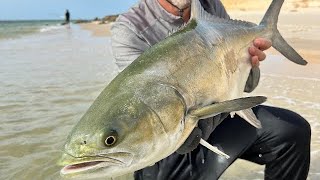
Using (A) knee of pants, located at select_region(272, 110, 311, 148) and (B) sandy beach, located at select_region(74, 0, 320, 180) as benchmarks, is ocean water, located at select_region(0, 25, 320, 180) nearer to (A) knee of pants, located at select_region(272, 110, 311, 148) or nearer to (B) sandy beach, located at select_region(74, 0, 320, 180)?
(B) sandy beach, located at select_region(74, 0, 320, 180)

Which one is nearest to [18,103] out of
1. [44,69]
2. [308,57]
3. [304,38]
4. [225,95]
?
[44,69]

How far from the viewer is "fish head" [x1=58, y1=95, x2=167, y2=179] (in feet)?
6.06

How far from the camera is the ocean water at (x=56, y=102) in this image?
4336 mm

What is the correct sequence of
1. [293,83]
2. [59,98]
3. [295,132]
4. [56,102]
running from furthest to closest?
[293,83] → [59,98] → [56,102] → [295,132]

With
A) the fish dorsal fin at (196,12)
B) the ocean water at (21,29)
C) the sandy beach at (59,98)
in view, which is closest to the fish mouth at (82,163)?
the fish dorsal fin at (196,12)

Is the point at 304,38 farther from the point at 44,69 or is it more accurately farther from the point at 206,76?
the point at 206,76

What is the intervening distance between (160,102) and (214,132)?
1.16 meters

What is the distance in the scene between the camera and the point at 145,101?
202cm

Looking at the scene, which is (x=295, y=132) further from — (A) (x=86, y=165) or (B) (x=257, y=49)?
(A) (x=86, y=165)

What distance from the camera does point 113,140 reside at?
6.17ft

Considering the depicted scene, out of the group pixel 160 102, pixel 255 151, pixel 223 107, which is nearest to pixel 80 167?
pixel 160 102

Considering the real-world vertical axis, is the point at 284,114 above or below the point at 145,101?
below

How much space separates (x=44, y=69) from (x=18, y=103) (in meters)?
3.92

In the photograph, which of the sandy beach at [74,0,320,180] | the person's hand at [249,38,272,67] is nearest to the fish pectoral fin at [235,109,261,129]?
the person's hand at [249,38,272,67]
